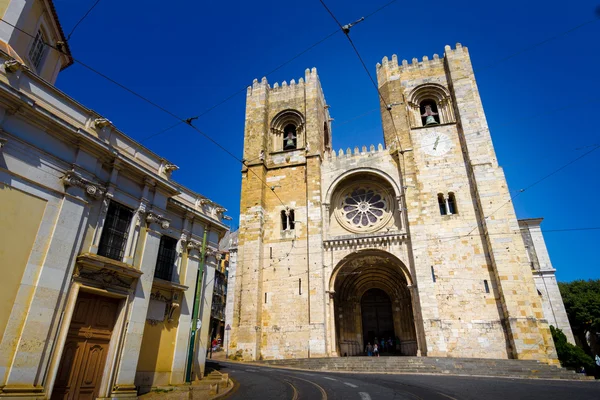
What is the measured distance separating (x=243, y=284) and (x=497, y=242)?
1483 cm

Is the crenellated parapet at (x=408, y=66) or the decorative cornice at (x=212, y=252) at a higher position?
the crenellated parapet at (x=408, y=66)

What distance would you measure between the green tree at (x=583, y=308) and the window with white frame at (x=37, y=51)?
132ft

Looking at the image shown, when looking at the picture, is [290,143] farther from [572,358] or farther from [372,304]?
[572,358]

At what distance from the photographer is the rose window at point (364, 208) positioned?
23.0 m

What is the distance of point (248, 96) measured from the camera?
93.4 feet

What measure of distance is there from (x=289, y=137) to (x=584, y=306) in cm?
2970

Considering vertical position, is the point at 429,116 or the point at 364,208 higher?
the point at 429,116

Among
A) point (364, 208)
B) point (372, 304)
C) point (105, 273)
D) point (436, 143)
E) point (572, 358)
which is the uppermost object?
point (436, 143)

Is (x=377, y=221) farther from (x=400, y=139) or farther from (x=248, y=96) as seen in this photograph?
(x=248, y=96)

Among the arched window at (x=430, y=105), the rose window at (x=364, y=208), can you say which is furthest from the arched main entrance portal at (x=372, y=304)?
the arched window at (x=430, y=105)

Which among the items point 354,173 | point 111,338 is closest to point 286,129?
point 354,173

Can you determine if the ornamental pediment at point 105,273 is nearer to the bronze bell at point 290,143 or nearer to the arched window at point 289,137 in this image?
the bronze bell at point 290,143

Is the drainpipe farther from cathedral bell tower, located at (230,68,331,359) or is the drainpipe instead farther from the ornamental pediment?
cathedral bell tower, located at (230,68,331,359)

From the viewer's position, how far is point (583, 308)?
29469 mm
